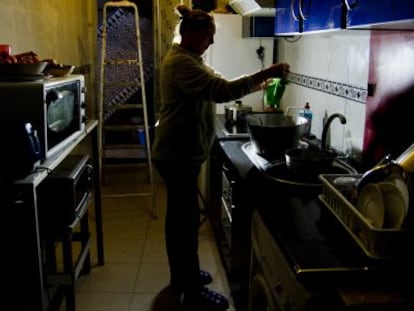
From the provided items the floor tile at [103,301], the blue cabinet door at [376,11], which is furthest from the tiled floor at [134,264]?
the blue cabinet door at [376,11]

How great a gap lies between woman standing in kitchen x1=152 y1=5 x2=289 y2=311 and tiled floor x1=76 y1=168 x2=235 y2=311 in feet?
0.67

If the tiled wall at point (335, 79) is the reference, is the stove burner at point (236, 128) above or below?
below

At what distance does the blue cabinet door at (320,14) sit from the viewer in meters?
1.46

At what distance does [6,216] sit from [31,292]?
0.83 ft

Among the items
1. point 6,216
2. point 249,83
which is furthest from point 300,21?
point 6,216

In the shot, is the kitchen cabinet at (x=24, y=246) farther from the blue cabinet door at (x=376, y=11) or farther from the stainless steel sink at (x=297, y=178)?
the blue cabinet door at (x=376, y=11)

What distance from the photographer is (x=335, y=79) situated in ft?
7.61

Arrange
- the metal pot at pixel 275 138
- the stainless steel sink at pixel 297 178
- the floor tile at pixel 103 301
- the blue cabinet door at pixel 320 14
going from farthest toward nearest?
the floor tile at pixel 103 301 → the metal pot at pixel 275 138 → the stainless steel sink at pixel 297 178 → the blue cabinet door at pixel 320 14

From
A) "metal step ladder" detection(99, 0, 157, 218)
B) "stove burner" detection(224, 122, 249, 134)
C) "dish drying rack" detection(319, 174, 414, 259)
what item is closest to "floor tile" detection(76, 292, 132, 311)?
"stove burner" detection(224, 122, 249, 134)

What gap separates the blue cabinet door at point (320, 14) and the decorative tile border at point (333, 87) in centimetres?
39

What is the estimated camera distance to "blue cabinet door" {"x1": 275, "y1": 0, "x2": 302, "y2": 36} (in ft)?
6.63

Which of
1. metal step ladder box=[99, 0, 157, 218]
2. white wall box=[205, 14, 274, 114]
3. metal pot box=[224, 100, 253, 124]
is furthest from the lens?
metal step ladder box=[99, 0, 157, 218]

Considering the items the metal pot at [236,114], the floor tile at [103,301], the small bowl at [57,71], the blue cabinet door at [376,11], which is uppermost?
the blue cabinet door at [376,11]

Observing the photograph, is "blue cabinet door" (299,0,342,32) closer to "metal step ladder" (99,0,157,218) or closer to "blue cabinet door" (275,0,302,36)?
"blue cabinet door" (275,0,302,36)
